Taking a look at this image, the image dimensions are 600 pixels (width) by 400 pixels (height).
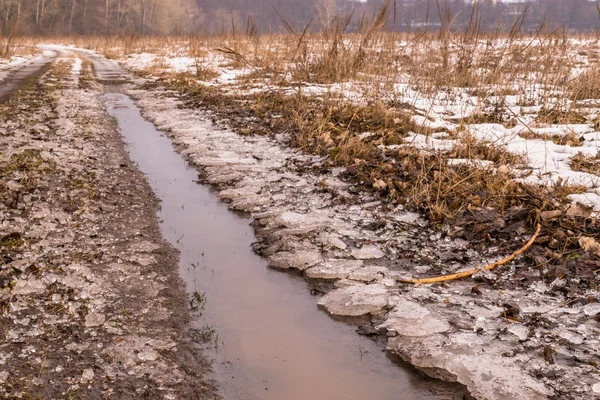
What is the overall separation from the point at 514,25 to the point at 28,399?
6948 millimetres

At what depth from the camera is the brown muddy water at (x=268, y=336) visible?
6.44 ft

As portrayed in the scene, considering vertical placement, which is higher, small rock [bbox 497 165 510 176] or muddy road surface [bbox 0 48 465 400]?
small rock [bbox 497 165 510 176]

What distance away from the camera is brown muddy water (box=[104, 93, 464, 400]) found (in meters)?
1.96

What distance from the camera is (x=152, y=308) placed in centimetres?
246

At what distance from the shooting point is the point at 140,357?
207 cm

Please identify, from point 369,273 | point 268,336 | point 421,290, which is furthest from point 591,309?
point 268,336

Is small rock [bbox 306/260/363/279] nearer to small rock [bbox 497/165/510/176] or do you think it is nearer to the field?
the field

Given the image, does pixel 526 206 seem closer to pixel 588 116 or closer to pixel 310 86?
pixel 588 116

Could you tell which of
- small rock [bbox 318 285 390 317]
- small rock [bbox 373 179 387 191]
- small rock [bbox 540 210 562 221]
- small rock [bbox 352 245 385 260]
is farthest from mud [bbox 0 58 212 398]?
small rock [bbox 540 210 562 221]

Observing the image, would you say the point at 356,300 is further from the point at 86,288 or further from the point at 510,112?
the point at 510,112

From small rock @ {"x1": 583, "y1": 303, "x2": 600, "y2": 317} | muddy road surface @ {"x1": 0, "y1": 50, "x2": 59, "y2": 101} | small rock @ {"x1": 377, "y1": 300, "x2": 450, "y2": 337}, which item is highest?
muddy road surface @ {"x1": 0, "y1": 50, "x2": 59, "y2": 101}

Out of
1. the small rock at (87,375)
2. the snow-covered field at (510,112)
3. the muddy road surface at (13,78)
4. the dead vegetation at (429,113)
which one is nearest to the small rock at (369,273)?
the dead vegetation at (429,113)

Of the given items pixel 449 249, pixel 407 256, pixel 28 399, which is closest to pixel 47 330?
pixel 28 399

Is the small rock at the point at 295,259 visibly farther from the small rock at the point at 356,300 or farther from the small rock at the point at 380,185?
the small rock at the point at 380,185
